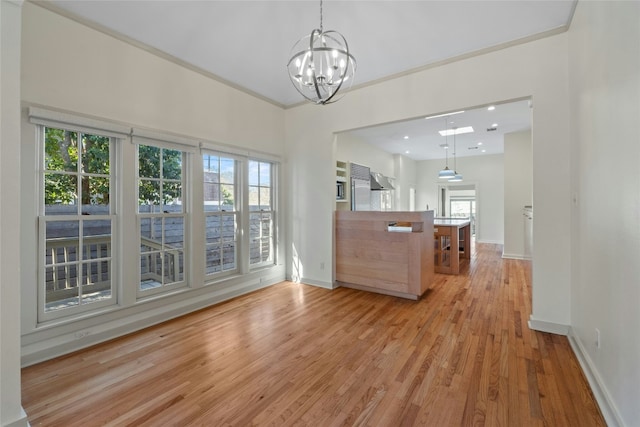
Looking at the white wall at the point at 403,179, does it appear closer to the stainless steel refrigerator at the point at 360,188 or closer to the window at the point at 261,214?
the stainless steel refrigerator at the point at 360,188

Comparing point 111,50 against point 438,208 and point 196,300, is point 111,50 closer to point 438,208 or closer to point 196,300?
point 196,300

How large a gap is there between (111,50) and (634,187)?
→ 4305 mm

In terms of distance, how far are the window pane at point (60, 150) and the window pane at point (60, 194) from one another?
0.09 metres

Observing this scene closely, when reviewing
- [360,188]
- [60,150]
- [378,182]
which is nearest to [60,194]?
[60,150]

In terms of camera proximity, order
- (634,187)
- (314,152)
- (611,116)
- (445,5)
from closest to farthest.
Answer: (634,187) < (611,116) < (445,5) < (314,152)

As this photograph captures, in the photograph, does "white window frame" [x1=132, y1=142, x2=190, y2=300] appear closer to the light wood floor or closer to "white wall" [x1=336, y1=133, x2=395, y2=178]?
the light wood floor

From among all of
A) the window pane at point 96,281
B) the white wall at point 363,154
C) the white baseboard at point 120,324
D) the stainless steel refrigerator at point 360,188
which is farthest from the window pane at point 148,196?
the stainless steel refrigerator at point 360,188

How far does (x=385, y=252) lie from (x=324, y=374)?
89.8 inches

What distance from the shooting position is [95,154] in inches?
114

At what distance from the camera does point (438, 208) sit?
1055 cm

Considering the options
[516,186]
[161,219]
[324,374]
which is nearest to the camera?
[324,374]

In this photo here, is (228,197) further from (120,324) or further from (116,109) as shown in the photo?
(120,324)

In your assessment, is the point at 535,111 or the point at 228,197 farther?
the point at 228,197

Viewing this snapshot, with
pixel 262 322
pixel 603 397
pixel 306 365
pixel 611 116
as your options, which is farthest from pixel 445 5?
pixel 262 322
